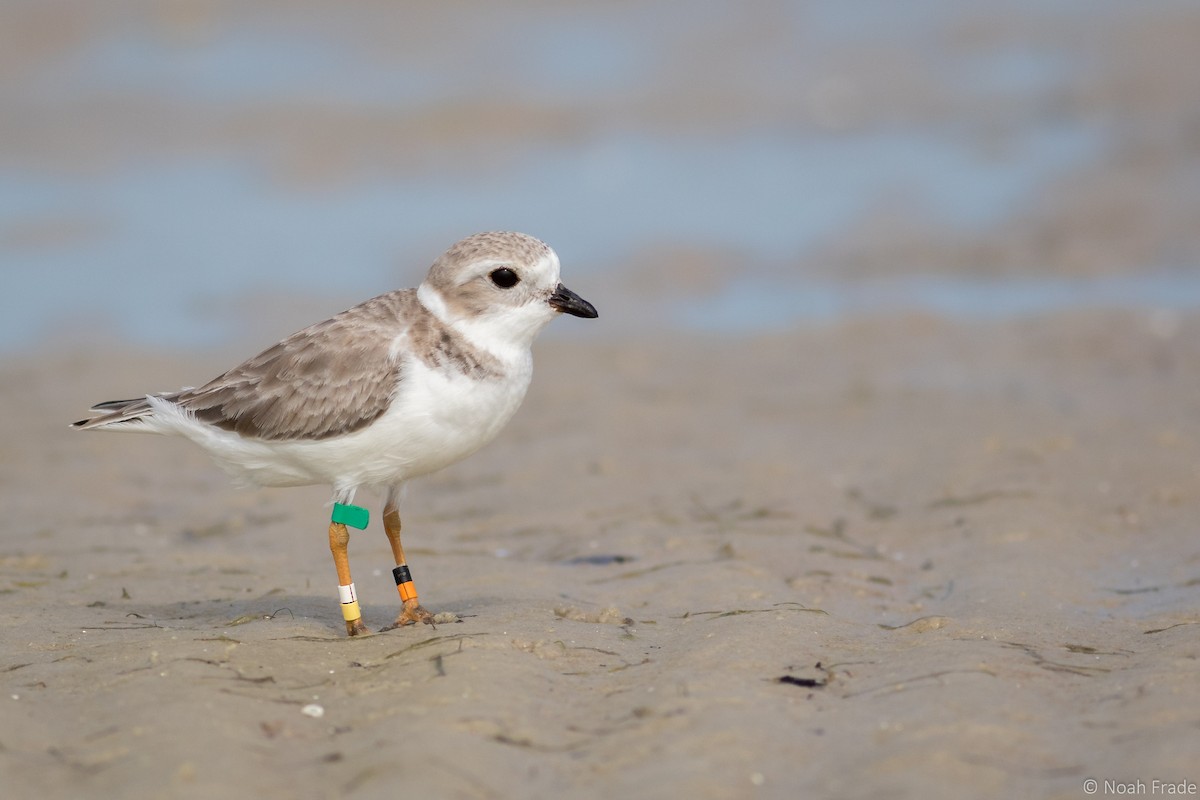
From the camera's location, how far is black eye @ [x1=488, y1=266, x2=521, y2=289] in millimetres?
6570

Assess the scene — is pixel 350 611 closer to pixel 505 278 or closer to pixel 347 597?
pixel 347 597

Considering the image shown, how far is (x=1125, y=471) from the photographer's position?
9023mm

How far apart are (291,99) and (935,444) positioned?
14260 mm

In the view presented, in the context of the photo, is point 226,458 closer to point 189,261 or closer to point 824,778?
point 824,778

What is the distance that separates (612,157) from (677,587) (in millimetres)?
12549

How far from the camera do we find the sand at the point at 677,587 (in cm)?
468

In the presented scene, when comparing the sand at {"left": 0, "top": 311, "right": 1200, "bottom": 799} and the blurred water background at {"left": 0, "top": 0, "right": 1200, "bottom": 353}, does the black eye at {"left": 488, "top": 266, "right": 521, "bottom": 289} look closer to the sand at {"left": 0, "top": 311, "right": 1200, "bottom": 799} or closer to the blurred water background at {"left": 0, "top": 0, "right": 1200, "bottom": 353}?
the sand at {"left": 0, "top": 311, "right": 1200, "bottom": 799}

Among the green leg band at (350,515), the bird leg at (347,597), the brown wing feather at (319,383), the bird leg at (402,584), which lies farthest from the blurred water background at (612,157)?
the bird leg at (347,597)

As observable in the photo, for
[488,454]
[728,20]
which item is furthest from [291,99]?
[488,454]

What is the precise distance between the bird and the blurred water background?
7.33 m

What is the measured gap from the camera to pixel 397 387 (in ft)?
20.7

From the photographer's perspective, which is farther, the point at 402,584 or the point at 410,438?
the point at 402,584

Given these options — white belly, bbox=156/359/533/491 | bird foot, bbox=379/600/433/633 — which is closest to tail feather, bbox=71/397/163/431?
white belly, bbox=156/359/533/491

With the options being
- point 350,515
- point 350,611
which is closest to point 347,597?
point 350,611
